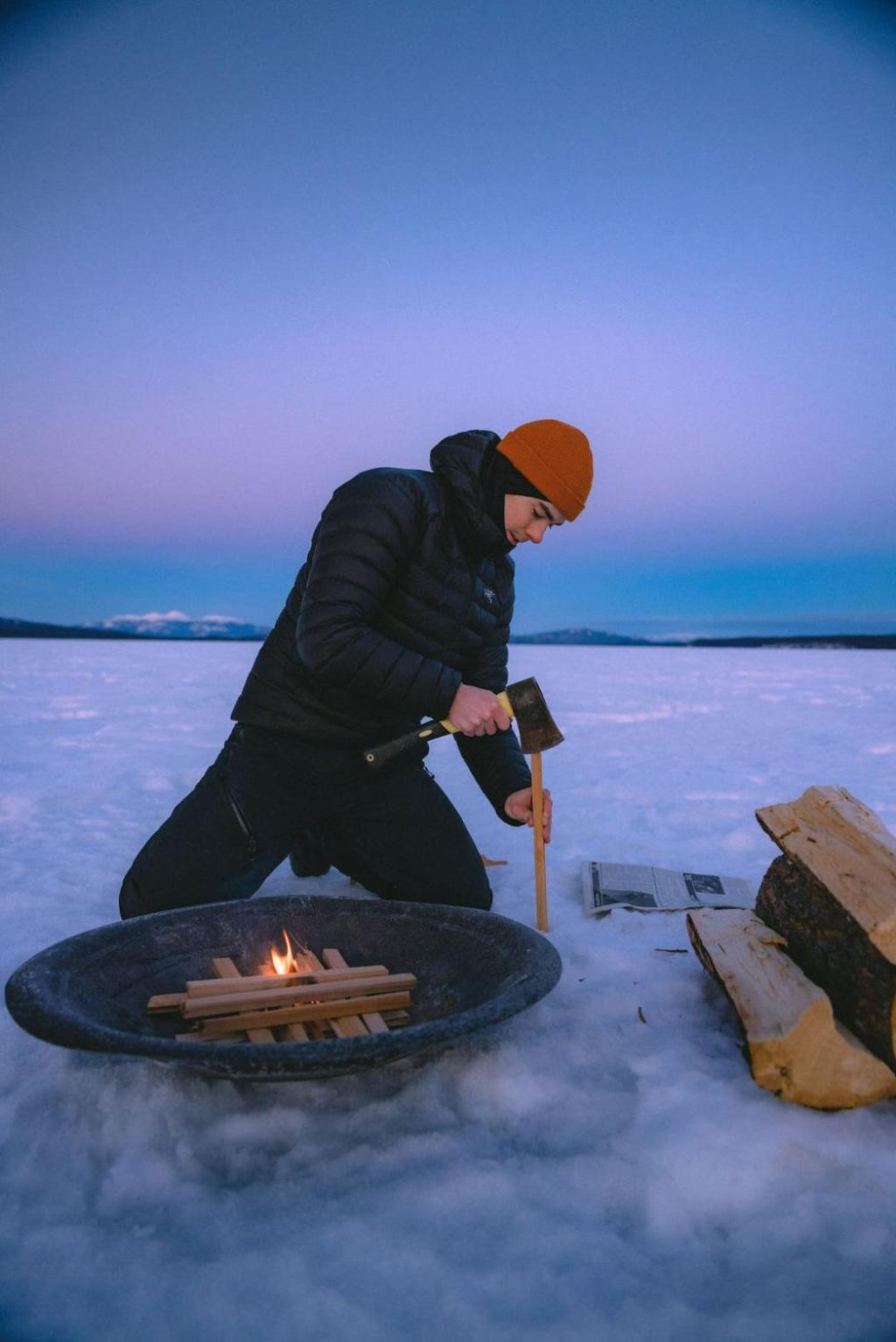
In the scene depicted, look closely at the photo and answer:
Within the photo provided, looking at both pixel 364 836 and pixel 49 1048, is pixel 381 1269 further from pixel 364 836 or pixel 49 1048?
pixel 364 836

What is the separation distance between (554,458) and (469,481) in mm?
340

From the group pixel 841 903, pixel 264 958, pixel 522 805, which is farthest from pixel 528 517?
pixel 264 958

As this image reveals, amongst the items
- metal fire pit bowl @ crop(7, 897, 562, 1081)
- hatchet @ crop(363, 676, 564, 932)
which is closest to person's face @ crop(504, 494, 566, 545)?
hatchet @ crop(363, 676, 564, 932)

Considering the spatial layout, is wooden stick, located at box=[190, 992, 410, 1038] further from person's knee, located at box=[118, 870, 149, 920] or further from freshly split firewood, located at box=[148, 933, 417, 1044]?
person's knee, located at box=[118, 870, 149, 920]

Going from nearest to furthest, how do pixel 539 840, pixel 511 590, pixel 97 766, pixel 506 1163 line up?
pixel 506 1163
pixel 539 840
pixel 511 590
pixel 97 766

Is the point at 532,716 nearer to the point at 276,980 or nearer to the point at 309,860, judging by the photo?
the point at 276,980

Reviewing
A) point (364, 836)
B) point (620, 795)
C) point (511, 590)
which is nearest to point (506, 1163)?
point (364, 836)

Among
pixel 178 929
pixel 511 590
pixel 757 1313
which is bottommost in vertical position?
pixel 757 1313

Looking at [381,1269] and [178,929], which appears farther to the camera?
[178,929]

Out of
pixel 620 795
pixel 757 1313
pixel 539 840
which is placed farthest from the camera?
pixel 620 795

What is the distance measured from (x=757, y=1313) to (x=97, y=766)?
19.8 ft

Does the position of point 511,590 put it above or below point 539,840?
above

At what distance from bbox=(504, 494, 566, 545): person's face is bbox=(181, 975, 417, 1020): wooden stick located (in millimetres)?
1600

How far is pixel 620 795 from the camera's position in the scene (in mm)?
5746
